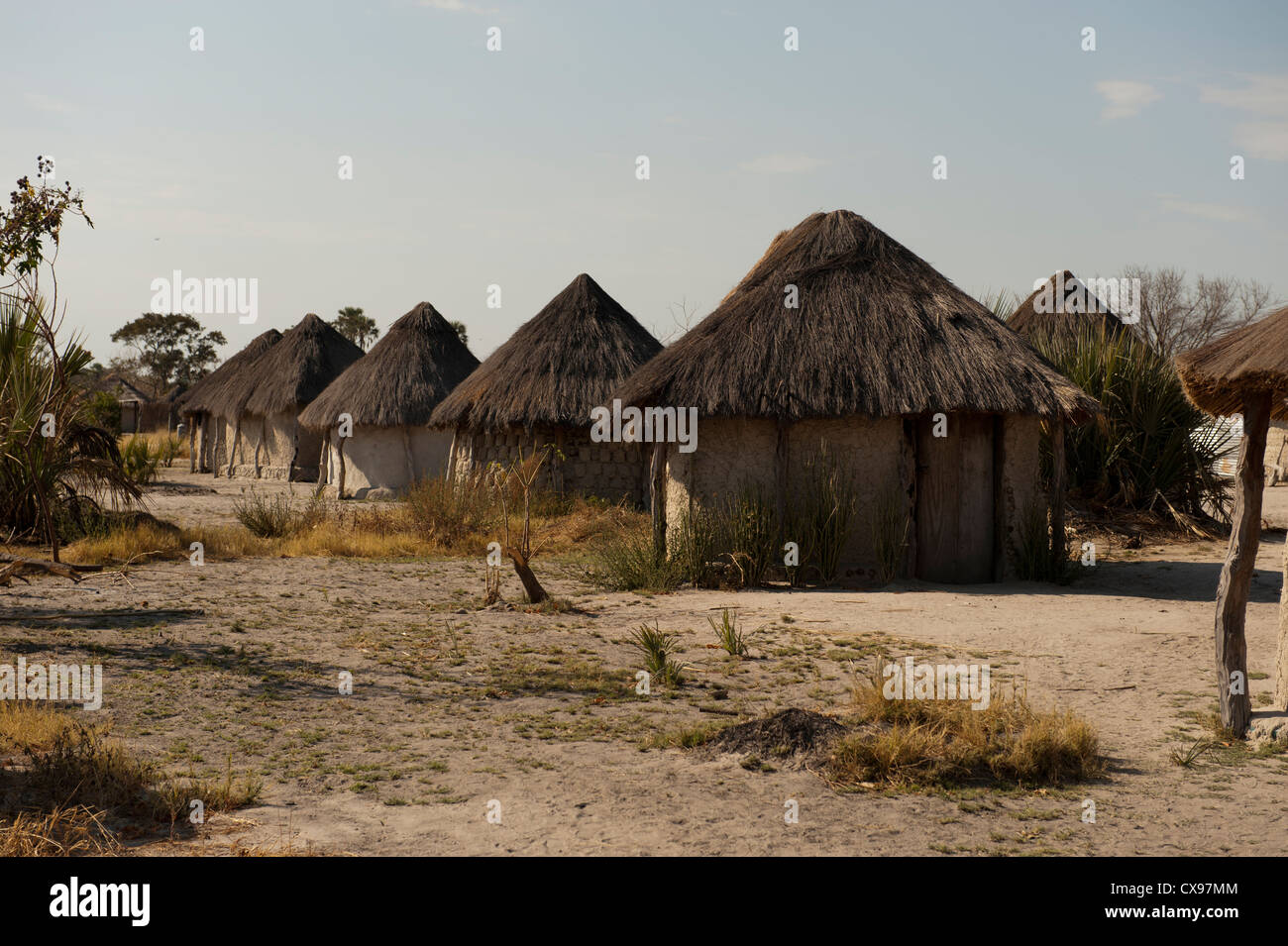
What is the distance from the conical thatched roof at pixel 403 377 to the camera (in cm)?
2270

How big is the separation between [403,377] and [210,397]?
1136 cm

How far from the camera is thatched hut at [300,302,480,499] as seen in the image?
22.8 meters

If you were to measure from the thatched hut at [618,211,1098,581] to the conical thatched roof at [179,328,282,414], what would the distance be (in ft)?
74.5

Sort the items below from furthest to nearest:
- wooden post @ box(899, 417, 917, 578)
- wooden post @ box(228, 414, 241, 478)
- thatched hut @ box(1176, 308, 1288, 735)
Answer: wooden post @ box(228, 414, 241, 478), wooden post @ box(899, 417, 917, 578), thatched hut @ box(1176, 308, 1288, 735)

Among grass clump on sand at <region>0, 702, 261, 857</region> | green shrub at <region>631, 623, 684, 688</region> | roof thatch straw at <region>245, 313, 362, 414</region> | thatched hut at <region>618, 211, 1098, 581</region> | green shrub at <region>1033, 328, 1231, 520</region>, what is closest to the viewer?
grass clump on sand at <region>0, 702, 261, 857</region>

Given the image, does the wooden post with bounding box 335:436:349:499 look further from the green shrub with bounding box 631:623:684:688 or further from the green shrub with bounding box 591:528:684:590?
the green shrub with bounding box 631:623:684:688

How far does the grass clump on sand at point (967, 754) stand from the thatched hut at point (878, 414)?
5.80m

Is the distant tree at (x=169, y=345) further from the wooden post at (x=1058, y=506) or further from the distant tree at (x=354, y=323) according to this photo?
the wooden post at (x=1058, y=506)

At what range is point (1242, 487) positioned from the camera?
6.15m

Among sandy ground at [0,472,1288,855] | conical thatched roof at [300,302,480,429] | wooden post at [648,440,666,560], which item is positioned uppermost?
conical thatched roof at [300,302,480,429]

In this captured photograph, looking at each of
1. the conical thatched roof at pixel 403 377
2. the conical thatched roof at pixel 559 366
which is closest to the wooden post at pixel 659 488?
the conical thatched roof at pixel 559 366

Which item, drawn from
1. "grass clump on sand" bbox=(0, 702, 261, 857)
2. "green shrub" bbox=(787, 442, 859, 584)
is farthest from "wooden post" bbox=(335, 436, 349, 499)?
"grass clump on sand" bbox=(0, 702, 261, 857)

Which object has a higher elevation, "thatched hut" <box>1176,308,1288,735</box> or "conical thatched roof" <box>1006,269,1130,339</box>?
"conical thatched roof" <box>1006,269,1130,339</box>
